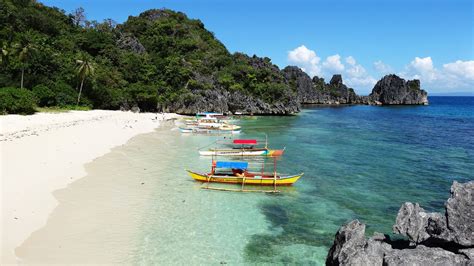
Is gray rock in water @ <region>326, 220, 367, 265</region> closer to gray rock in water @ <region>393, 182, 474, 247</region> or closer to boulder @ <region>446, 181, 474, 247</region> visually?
gray rock in water @ <region>393, 182, 474, 247</region>

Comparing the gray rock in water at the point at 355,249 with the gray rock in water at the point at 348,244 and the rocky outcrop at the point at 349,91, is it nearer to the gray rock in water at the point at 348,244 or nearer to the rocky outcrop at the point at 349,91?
the gray rock in water at the point at 348,244

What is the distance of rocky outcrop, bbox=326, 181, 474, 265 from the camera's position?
9445 mm

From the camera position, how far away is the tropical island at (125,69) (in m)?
59.0

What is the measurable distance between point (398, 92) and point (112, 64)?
140m

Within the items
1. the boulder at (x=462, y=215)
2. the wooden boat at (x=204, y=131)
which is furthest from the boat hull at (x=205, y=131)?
the boulder at (x=462, y=215)

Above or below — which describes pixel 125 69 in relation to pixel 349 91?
above

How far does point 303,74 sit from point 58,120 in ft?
442

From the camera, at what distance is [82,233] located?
1474 centimetres

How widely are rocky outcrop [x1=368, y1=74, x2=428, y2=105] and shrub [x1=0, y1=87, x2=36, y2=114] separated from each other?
536 feet

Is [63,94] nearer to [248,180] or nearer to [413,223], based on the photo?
[248,180]

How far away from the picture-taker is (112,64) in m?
87.2

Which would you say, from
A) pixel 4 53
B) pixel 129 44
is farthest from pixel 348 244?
pixel 129 44


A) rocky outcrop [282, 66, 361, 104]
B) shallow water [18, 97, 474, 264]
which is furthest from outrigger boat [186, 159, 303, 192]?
rocky outcrop [282, 66, 361, 104]

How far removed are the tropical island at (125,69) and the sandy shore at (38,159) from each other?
10.2 m
